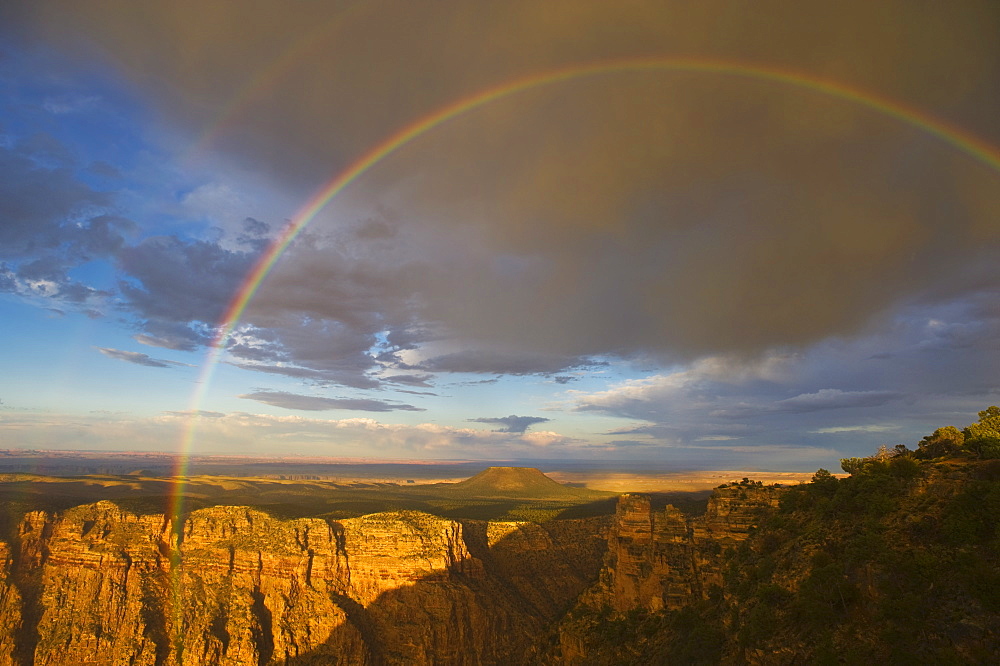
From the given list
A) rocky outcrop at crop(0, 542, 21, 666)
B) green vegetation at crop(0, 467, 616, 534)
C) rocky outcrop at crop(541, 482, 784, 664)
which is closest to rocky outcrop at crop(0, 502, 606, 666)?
rocky outcrop at crop(0, 542, 21, 666)

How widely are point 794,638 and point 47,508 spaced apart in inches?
4283

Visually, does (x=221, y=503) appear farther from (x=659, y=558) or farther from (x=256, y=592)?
(x=659, y=558)

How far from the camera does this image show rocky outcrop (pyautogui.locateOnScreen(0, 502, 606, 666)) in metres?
71.9

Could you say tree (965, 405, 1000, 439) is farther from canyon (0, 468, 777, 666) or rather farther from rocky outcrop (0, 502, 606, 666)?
rocky outcrop (0, 502, 606, 666)

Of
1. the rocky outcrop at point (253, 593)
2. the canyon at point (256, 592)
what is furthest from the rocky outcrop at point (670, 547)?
the rocky outcrop at point (253, 593)

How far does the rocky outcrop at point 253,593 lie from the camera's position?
71.9m

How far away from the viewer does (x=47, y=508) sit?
8788 cm

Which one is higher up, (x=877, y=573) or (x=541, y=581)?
(x=877, y=573)

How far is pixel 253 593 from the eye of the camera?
3100 inches

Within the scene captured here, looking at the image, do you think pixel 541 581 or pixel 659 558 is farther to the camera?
pixel 541 581

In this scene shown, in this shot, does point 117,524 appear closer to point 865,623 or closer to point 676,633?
A: point 676,633

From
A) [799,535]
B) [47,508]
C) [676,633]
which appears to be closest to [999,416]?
[799,535]

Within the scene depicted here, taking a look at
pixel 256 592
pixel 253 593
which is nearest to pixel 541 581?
pixel 256 592

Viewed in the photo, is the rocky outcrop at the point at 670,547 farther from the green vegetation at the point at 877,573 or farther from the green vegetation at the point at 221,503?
the green vegetation at the point at 221,503
